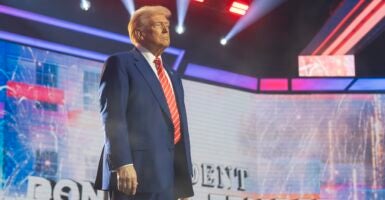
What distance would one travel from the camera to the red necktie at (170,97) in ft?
8.00

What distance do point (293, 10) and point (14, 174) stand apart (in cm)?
337

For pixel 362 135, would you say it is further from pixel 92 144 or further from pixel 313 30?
pixel 92 144

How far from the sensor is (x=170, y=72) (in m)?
2.56

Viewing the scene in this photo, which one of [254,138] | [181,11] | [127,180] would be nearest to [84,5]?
[181,11]

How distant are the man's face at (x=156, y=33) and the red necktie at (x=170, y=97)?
0.21ft

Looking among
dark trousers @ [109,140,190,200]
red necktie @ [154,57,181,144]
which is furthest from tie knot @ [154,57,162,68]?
dark trousers @ [109,140,190,200]

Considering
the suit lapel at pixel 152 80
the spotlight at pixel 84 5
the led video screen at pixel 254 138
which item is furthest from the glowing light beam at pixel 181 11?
the suit lapel at pixel 152 80

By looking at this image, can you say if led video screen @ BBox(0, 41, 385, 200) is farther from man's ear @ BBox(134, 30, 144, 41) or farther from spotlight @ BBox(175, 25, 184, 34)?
man's ear @ BBox(134, 30, 144, 41)

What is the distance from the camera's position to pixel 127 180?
221 cm

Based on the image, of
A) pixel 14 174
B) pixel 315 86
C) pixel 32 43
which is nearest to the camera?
pixel 14 174

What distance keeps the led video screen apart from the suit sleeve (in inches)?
119

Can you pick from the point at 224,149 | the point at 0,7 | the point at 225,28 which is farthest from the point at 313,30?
the point at 0,7

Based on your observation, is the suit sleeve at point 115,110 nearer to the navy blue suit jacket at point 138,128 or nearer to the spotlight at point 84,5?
the navy blue suit jacket at point 138,128

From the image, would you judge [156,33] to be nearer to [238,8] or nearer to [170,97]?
[170,97]
